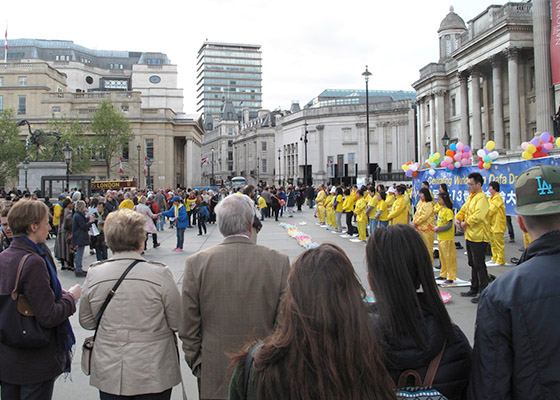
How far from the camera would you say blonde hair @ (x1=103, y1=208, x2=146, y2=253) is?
3497 millimetres

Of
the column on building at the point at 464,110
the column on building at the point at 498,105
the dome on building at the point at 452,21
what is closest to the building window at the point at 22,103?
the dome on building at the point at 452,21

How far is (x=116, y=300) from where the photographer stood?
3266mm

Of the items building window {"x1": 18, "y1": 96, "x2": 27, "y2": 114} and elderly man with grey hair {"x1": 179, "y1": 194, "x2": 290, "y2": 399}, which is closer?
elderly man with grey hair {"x1": 179, "y1": 194, "x2": 290, "y2": 399}

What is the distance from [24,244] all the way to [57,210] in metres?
14.7

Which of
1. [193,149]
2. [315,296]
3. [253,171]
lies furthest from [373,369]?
[253,171]

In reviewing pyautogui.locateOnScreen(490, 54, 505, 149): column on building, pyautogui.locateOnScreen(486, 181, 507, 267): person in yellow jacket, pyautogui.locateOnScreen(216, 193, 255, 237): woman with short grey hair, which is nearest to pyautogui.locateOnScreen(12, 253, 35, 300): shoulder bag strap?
pyautogui.locateOnScreen(216, 193, 255, 237): woman with short grey hair

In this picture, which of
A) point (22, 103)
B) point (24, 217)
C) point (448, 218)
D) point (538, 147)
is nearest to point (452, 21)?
point (538, 147)

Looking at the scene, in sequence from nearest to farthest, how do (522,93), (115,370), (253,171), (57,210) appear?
1. (115,370)
2. (57,210)
3. (522,93)
4. (253,171)

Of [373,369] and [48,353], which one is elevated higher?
[373,369]

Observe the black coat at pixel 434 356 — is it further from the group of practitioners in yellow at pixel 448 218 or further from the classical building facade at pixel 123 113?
the classical building facade at pixel 123 113

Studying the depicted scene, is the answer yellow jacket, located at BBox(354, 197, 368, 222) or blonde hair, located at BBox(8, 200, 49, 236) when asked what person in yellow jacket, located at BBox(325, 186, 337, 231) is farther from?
blonde hair, located at BBox(8, 200, 49, 236)

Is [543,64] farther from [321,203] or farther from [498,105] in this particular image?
[321,203]

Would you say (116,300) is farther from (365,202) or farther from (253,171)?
(253,171)

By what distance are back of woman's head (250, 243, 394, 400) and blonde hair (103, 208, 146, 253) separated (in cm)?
198
